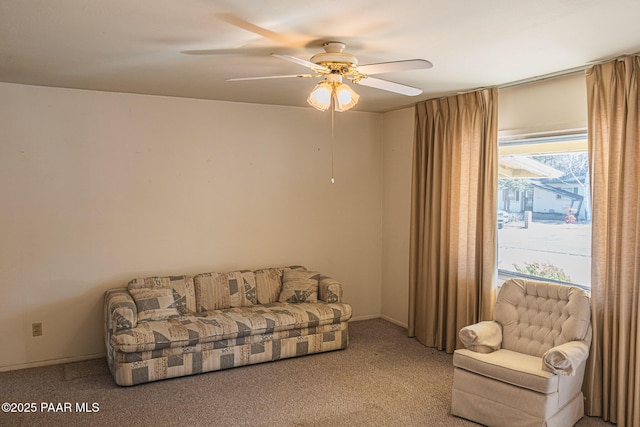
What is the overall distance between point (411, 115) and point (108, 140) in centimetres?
311

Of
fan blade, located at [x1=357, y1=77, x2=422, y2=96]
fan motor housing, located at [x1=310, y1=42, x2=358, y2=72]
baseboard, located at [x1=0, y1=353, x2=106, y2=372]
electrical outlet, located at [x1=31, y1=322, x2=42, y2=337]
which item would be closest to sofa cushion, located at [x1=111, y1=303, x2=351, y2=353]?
baseboard, located at [x1=0, y1=353, x2=106, y2=372]

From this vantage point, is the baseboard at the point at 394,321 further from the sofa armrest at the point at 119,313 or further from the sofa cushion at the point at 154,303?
the sofa armrest at the point at 119,313

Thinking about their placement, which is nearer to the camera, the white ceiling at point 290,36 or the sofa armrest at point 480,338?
the white ceiling at point 290,36

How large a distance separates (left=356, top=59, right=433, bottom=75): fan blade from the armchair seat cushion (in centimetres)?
199

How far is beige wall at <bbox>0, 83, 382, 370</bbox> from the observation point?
439 centimetres

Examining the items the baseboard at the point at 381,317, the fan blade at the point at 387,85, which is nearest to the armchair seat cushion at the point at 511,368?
the fan blade at the point at 387,85

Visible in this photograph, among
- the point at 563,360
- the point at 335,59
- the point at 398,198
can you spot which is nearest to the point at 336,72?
the point at 335,59

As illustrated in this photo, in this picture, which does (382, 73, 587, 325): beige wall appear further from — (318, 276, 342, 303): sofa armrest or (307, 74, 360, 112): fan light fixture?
(307, 74, 360, 112): fan light fixture

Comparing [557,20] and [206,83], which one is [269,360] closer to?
[206,83]

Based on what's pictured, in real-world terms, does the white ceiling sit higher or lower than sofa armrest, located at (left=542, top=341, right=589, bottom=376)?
higher

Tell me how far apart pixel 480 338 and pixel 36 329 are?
12.4ft

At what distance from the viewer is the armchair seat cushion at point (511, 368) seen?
3.11 metres

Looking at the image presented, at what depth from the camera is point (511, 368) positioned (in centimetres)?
326

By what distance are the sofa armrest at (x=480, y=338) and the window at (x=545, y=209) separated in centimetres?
84
